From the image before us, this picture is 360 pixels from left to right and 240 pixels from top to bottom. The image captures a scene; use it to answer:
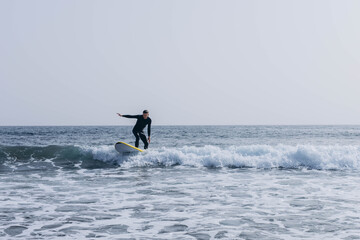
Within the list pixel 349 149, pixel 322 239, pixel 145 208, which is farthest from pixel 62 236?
pixel 349 149

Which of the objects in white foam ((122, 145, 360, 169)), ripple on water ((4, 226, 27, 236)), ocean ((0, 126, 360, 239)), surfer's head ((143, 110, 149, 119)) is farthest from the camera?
→ white foam ((122, 145, 360, 169))

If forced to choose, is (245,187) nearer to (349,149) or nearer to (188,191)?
(188,191)

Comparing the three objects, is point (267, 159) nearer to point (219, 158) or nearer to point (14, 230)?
point (219, 158)

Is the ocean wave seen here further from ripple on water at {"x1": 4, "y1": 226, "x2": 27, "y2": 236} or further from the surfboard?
ripple on water at {"x1": 4, "y1": 226, "x2": 27, "y2": 236}

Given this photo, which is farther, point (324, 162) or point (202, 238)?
point (324, 162)

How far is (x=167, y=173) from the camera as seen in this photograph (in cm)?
1335

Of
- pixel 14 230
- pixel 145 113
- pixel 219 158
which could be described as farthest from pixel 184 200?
pixel 219 158

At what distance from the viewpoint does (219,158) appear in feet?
53.7

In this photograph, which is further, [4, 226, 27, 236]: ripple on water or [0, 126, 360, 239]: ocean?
[0, 126, 360, 239]: ocean

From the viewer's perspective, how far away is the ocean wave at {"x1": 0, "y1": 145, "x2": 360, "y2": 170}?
1599 centimetres

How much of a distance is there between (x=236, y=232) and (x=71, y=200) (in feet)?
14.8

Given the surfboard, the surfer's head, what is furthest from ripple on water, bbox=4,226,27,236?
the surfboard

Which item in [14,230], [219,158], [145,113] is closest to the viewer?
[14,230]

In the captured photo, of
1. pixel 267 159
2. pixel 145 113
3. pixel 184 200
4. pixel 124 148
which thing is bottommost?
pixel 184 200
